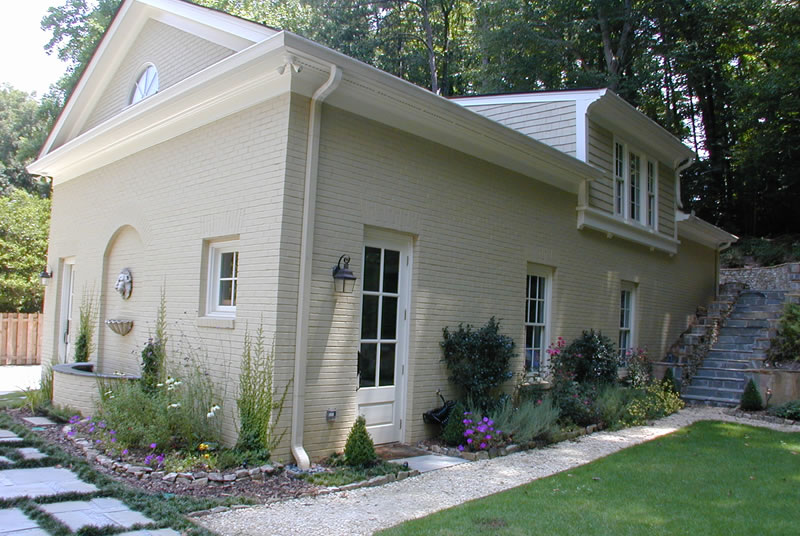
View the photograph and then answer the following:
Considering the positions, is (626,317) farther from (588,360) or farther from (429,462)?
(429,462)

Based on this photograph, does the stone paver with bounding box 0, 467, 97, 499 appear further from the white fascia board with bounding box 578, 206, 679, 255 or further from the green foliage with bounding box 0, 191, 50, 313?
the green foliage with bounding box 0, 191, 50, 313

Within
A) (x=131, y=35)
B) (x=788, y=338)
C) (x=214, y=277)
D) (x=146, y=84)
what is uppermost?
(x=131, y=35)

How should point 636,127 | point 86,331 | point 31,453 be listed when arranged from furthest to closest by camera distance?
point 636,127, point 86,331, point 31,453

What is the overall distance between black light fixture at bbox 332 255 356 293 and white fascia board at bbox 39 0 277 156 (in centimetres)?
265

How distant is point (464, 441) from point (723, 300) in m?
11.8

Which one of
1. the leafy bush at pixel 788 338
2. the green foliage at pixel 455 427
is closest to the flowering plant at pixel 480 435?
the green foliage at pixel 455 427

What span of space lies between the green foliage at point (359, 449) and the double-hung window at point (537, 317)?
4.04m

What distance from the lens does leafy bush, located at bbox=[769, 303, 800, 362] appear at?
38.6ft

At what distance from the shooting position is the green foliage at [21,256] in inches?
727

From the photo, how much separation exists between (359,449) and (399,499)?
93 centimetres

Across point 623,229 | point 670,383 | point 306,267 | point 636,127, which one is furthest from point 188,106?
point 670,383

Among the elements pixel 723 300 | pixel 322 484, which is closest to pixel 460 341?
pixel 322 484

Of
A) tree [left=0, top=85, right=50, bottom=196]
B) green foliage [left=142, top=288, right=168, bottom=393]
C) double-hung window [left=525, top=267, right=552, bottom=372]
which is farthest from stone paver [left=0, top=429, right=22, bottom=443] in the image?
tree [left=0, top=85, right=50, bottom=196]

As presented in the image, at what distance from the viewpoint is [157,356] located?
761 centimetres
